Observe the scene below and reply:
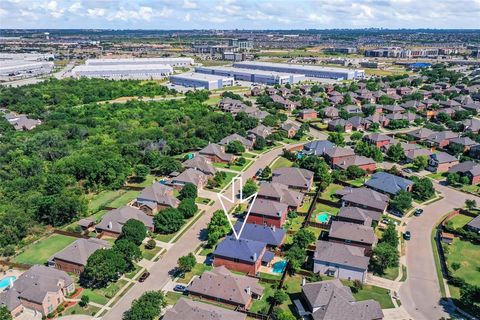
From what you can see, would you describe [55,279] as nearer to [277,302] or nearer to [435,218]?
[277,302]

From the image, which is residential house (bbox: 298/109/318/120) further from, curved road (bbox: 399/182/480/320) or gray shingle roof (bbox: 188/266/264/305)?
gray shingle roof (bbox: 188/266/264/305)

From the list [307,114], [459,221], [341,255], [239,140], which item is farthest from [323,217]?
[307,114]

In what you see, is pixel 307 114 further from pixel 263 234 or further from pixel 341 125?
pixel 263 234

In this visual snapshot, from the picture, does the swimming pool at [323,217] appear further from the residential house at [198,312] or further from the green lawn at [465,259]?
the residential house at [198,312]

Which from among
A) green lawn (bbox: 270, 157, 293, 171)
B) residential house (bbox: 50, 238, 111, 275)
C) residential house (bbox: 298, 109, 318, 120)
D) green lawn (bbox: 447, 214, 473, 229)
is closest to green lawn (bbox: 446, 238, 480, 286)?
green lawn (bbox: 447, 214, 473, 229)

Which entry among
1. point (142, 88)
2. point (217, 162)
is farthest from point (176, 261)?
point (142, 88)

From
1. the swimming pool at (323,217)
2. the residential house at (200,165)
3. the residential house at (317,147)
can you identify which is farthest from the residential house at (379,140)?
the residential house at (200,165)
